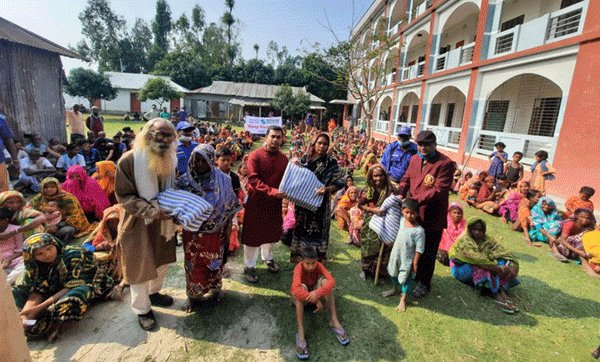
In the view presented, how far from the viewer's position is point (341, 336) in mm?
2771

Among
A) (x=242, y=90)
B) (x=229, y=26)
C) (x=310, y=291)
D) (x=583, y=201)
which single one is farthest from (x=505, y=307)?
(x=229, y=26)

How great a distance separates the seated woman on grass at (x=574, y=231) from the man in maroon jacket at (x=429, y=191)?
2.95 meters

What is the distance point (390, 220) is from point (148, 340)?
2.75 m

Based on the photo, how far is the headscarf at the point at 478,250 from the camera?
3525 mm

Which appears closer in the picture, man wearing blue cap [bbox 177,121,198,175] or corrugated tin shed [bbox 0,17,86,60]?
man wearing blue cap [bbox 177,121,198,175]

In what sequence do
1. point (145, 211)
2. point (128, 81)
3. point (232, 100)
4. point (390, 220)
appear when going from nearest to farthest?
point (145, 211)
point (390, 220)
point (232, 100)
point (128, 81)

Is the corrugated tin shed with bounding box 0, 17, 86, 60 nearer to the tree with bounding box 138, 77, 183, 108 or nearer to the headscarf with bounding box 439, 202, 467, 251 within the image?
the headscarf with bounding box 439, 202, 467, 251

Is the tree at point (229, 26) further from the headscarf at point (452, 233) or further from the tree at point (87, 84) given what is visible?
the headscarf at point (452, 233)

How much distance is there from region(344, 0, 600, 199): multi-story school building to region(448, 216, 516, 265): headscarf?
5078 millimetres

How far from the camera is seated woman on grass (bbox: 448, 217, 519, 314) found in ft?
11.5

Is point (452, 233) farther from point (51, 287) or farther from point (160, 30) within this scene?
point (160, 30)

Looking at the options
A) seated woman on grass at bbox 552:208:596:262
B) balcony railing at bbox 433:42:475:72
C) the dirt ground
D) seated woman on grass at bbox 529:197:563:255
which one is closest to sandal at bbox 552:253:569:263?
seated woman on grass at bbox 552:208:596:262

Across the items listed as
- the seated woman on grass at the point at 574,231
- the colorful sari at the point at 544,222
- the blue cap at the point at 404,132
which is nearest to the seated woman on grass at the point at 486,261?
the blue cap at the point at 404,132

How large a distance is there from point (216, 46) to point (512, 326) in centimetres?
5223
